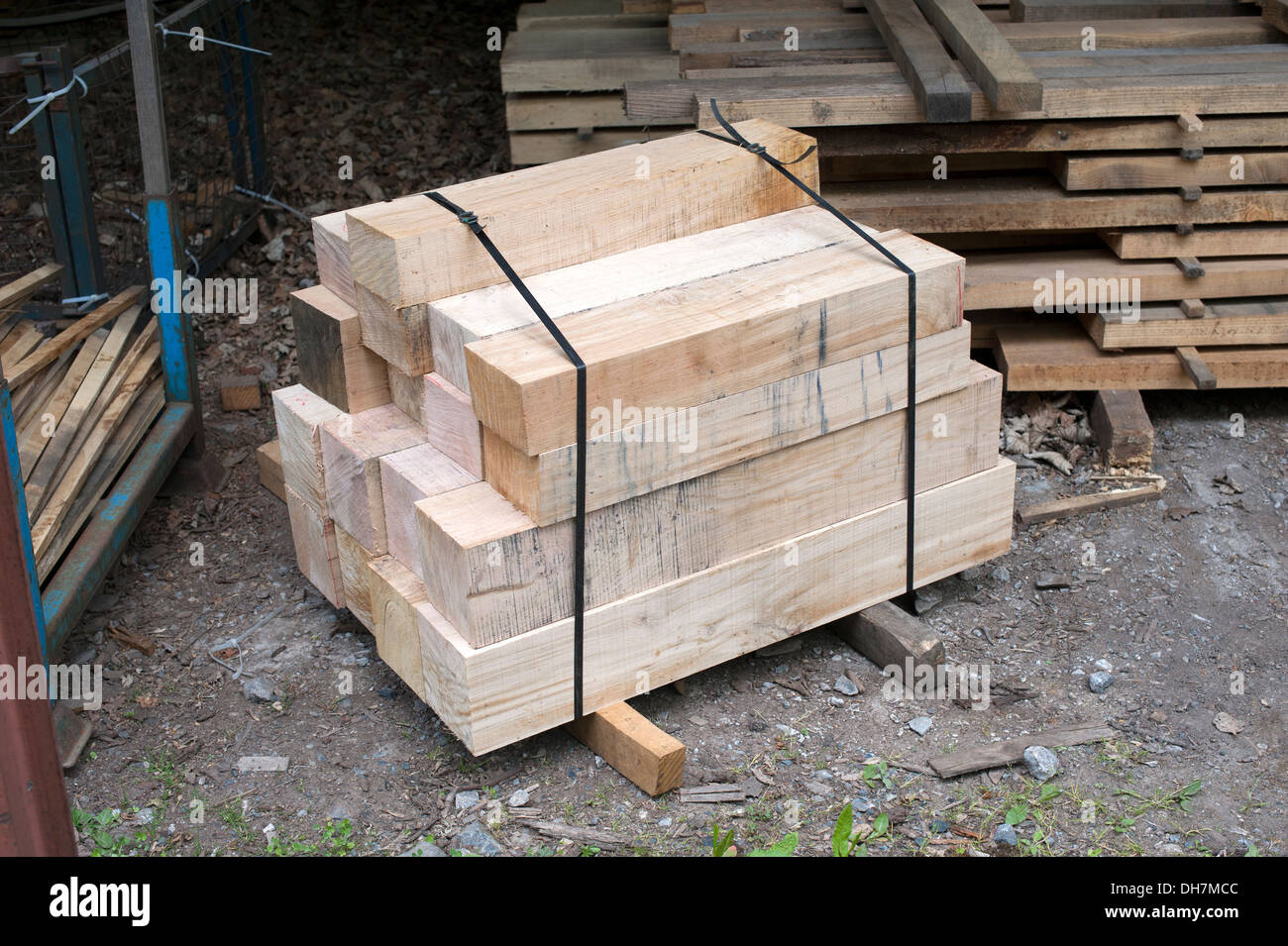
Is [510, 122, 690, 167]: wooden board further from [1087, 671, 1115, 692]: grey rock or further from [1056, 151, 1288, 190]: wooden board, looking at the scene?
[1087, 671, 1115, 692]: grey rock

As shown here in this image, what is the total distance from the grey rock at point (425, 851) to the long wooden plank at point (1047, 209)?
2886 millimetres

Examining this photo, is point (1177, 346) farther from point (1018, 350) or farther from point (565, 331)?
point (565, 331)

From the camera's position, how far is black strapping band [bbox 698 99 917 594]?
409cm

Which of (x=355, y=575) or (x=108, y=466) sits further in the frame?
(x=108, y=466)

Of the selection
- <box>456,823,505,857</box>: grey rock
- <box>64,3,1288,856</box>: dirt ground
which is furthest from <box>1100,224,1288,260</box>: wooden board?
<box>456,823,505,857</box>: grey rock

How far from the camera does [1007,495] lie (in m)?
4.58

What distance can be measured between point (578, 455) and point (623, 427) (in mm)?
156

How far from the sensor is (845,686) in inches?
171

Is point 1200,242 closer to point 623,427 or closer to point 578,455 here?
point 623,427

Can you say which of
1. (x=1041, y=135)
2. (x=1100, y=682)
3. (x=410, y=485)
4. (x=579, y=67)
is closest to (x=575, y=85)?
(x=579, y=67)

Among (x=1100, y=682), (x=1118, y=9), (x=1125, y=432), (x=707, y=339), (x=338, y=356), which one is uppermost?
(x=1118, y=9)

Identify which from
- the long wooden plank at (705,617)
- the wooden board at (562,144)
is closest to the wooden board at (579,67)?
the wooden board at (562,144)

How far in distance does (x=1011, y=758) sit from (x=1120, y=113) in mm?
2494

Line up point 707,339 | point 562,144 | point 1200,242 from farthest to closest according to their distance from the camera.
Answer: point 562,144 < point 1200,242 < point 707,339
